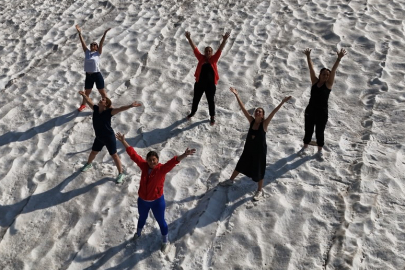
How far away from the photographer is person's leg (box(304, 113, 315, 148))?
5.88 m

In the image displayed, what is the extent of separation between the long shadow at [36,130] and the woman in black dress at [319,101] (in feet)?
12.5

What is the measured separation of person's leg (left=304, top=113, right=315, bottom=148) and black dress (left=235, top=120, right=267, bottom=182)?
109cm

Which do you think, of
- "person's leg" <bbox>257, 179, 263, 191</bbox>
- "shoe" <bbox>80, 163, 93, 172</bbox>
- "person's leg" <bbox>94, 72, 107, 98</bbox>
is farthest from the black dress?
"person's leg" <bbox>94, 72, 107, 98</bbox>

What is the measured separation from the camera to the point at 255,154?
5.12m

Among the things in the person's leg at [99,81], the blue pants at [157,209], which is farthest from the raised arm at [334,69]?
the person's leg at [99,81]

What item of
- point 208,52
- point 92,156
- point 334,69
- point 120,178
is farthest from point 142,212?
point 334,69

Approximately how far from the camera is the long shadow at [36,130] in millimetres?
6750

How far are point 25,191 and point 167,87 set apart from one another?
10.9 ft

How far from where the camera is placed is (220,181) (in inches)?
225

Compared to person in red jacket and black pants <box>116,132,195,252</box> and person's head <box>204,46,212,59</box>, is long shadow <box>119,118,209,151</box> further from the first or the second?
person in red jacket and black pants <box>116,132,195,252</box>

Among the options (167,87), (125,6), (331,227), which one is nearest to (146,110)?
(167,87)

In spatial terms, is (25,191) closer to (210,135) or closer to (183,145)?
(183,145)

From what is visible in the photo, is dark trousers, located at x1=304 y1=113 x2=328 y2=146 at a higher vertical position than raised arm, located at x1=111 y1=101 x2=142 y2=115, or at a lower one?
lower

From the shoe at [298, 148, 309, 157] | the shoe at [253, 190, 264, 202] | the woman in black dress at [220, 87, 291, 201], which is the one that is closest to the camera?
the woman in black dress at [220, 87, 291, 201]
